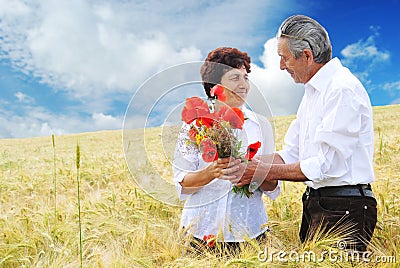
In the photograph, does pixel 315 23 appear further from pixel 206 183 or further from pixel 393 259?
pixel 393 259

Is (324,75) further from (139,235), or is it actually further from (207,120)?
(139,235)

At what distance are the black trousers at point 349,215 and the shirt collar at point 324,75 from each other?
2.24 ft

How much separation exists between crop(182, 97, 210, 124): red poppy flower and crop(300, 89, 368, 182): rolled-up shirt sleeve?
78 centimetres

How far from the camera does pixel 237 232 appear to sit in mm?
2947

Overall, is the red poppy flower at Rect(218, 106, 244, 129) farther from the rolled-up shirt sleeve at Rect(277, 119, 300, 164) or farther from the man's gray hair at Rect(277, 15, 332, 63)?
the rolled-up shirt sleeve at Rect(277, 119, 300, 164)

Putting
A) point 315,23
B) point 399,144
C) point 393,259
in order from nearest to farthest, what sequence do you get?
point 393,259 → point 315,23 → point 399,144

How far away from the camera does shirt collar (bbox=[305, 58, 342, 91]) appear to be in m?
2.76

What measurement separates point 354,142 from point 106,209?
2400 millimetres

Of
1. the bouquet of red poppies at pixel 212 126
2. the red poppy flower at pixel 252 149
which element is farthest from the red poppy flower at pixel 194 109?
the red poppy flower at pixel 252 149

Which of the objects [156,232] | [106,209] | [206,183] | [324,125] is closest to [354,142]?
[324,125]

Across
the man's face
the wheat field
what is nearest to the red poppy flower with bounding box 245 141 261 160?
the wheat field

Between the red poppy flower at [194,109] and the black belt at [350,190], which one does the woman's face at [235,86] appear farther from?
the black belt at [350,190]

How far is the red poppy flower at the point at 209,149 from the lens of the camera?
2.35 m

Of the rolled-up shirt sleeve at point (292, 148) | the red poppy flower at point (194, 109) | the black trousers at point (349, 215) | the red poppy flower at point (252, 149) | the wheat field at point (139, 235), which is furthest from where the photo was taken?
the rolled-up shirt sleeve at point (292, 148)
